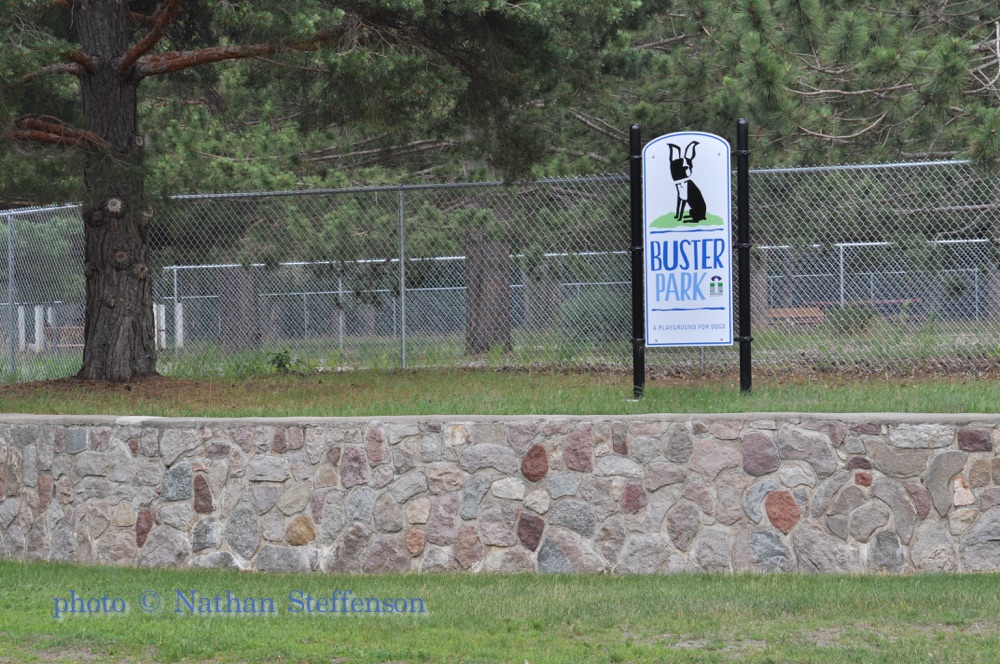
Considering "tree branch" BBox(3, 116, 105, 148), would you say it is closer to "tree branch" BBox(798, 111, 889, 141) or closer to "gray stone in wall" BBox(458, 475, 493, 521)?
"gray stone in wall" BBox(458, 475, 493, 521)

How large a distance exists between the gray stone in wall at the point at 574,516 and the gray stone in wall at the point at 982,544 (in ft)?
7.84

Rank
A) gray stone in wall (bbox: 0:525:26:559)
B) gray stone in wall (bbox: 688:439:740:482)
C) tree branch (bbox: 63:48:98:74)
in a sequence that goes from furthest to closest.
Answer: tree branch (bbox: 63:48:98:74) < gray stone in wall (bbox: 0:525:26:559) < gray stone in wall (bbox: 688:439:740:482)

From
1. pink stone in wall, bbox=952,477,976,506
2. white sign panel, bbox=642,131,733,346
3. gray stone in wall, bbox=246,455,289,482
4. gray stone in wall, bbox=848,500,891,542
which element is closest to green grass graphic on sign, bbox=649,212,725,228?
white sign panel, bbox=642,131,733,346

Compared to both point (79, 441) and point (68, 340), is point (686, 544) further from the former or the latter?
Answer: point (68, 340)

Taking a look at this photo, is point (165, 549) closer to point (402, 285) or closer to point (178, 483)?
point (178, 483)

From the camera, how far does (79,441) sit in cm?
852

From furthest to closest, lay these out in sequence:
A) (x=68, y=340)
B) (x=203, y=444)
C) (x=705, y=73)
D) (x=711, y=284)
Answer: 1. (x=705, y=73)
2. (x=68, y=340)
3. (x=711, y=284)
4. (x=203, y=444)

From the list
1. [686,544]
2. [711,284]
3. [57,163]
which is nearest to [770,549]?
[686,544]

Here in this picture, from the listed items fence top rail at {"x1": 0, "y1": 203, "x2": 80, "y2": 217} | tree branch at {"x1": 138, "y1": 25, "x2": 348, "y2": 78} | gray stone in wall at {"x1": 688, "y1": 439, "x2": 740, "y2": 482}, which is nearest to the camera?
gray stone in wall at {"x1": 688, "y1": 439, "x2": 740, "y2": 482}

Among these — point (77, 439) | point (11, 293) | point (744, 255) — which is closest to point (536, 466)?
point (744, 255)

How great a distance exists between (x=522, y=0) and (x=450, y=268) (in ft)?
8.77

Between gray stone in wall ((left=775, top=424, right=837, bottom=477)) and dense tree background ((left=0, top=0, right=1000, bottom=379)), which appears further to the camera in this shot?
dense tree background ((left=0, top=0, right=1000, bottom=379))

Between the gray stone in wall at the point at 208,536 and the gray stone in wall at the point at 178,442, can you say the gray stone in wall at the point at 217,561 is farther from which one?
the gray stone in wall at the point at 178,442

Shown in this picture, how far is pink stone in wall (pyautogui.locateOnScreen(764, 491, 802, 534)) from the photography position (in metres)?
7.59
